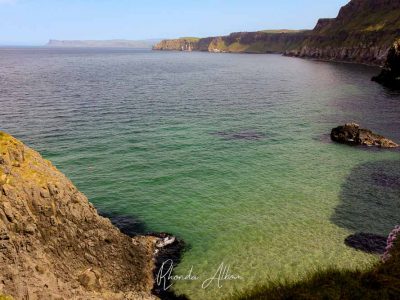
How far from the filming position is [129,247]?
24.4m

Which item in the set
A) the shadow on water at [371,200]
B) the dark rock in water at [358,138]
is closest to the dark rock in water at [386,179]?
the shadow on water at [371,200]

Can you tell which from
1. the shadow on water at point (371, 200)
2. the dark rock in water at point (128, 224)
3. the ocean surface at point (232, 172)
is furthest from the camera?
the shadow on water at point (371, 200)

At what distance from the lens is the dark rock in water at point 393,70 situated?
10894 centimetres

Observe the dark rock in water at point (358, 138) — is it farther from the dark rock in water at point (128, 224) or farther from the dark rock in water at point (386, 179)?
the dark rock in water at point (128, 224)

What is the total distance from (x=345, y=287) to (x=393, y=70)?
11595cm

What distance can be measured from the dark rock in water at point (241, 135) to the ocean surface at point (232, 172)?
309mm

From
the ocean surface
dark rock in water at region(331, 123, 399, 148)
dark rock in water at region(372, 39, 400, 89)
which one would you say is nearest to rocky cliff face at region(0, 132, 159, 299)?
the ocean surface

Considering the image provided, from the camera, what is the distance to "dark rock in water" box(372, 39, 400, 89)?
108938mm

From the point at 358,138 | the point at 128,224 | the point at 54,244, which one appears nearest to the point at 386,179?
the point at 358,138

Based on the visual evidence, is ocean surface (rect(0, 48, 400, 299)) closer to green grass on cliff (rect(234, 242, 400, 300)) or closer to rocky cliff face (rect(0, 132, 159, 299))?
green grass on cliff (rect(234, 242, 400, 300))

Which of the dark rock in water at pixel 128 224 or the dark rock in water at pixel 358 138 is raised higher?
the dark rock in water at pixel 358 138

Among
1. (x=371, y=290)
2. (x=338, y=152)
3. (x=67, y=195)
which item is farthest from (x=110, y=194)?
(x=338, y=152)

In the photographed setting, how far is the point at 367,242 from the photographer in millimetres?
27469

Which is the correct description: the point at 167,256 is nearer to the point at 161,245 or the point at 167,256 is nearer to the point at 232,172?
the point at 161,245
